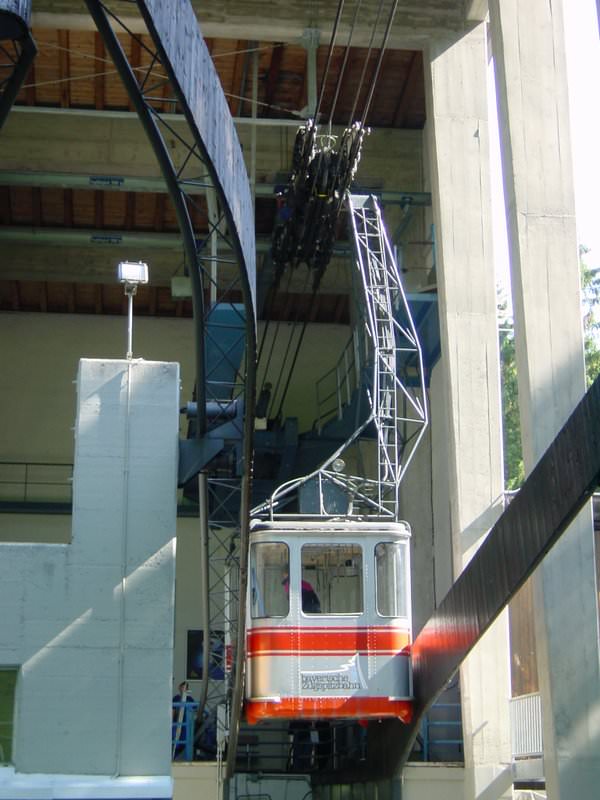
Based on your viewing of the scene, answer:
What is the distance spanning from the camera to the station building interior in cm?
1819

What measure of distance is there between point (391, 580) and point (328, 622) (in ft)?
3.89

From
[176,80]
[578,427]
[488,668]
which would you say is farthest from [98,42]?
[578,427]

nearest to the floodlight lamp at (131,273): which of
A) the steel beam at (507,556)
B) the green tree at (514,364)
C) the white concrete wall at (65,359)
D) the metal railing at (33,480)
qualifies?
the steel beam at (507,556)

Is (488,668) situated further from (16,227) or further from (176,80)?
(16,227)

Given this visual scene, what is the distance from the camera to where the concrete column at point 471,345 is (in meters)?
21.7

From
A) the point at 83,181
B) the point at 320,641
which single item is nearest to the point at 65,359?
the point at 83,181

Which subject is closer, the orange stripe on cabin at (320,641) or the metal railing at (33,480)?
the orange stripe on cabin at (320,641)

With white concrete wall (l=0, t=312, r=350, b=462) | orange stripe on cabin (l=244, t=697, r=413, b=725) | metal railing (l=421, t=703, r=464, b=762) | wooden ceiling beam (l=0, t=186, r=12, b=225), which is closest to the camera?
orange stripe on cabin (l=244, t=697, r=413, b=725)

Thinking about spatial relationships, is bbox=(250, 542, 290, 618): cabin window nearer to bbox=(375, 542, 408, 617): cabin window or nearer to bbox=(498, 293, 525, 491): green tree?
bbox=(375, 542, 408, 617): cabin window

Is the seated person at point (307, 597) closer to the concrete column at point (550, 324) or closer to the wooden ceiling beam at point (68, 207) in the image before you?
the concrete column at point (550, 324)

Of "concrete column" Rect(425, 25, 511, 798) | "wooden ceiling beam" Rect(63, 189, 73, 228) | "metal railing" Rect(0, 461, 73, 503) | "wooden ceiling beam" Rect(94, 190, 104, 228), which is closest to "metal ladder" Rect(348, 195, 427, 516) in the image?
"concrete column" Rect(425, 25, 511, 798)

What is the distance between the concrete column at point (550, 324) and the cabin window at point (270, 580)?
4516 millimetres

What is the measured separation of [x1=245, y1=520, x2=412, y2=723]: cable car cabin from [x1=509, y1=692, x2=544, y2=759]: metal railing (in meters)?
4.93

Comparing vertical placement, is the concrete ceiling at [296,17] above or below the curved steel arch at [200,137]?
above
